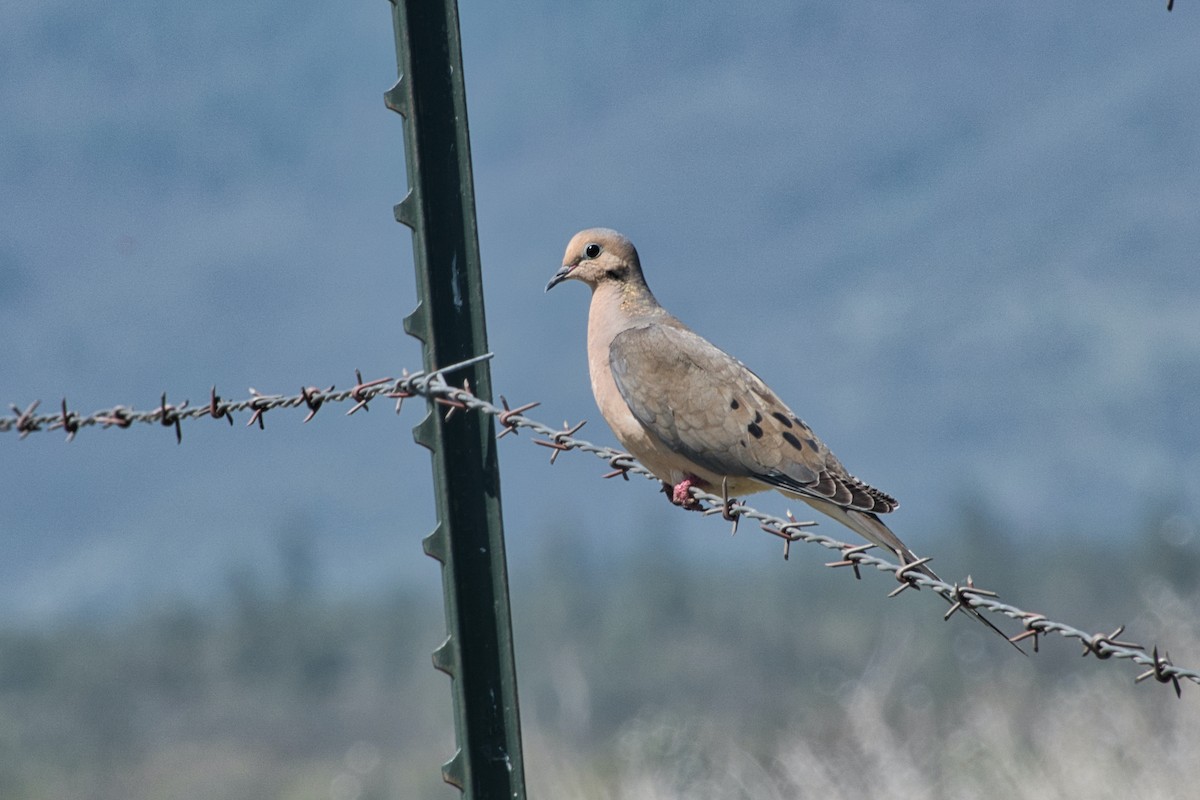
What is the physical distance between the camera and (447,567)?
10.4 ft

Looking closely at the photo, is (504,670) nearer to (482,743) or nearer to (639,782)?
(482,743)

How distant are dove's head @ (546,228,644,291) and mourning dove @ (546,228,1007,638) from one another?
0.67 ft

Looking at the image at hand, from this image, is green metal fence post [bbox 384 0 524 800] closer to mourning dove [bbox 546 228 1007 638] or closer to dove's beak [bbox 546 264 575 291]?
mourning dove [bbox 546 228 1007 638]

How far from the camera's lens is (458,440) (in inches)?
127

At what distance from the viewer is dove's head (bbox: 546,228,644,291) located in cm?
486

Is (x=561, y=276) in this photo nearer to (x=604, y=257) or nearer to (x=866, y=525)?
(x=604, y=257)

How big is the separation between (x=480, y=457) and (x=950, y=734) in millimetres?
4843

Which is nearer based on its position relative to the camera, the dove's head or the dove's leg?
the dove's leg

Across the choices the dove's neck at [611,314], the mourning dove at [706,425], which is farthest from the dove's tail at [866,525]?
the dove's neck at [611,314]

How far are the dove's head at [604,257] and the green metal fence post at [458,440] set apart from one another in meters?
1.60

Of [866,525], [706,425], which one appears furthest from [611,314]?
[866,525]

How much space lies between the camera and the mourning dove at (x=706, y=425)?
4039 mm

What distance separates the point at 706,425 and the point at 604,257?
0.87m

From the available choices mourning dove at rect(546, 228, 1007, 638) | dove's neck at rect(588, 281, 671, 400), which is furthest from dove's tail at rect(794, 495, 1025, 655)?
dove's neck at rect(588, 281, 671, 400)
